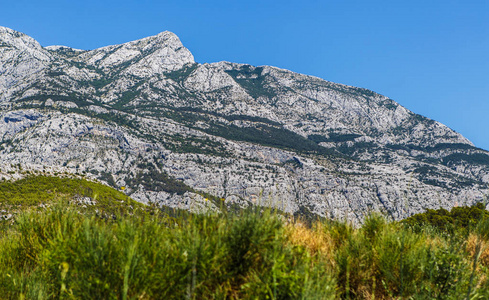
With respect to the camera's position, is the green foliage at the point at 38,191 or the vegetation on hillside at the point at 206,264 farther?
the green foliage at the point at 38,191

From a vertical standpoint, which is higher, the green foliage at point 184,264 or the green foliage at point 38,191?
the green foliage at point 184,264

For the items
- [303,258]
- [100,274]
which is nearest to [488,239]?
[303,258]

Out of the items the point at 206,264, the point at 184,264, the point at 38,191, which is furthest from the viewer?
the point at 38,191

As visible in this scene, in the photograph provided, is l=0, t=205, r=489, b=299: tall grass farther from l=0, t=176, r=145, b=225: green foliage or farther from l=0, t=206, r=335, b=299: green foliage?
l=0, t=176, r=145, b=225: green foliage

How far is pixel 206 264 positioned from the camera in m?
2.92

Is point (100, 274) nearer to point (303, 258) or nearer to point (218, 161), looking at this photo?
point (303, 258)

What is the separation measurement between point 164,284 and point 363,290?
2.99m

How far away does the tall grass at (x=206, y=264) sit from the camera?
8.76 ft

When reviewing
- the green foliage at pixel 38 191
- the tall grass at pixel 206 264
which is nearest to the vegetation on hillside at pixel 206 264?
the tall grass at pixel 206 264

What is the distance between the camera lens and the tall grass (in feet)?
8.76

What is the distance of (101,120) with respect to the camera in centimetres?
17488

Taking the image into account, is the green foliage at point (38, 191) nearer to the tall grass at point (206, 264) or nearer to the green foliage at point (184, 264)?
the tall grass at point (206, 264)

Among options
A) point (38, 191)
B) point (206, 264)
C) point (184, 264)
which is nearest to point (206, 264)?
point (206, 264)

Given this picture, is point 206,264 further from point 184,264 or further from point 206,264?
point 184,264
